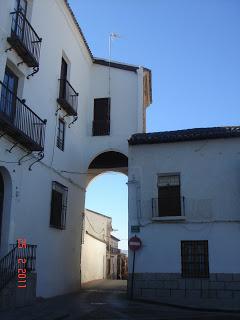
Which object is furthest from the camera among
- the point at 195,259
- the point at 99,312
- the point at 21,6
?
the point at 195,259

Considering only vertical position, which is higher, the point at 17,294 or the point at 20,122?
the point at 20,122

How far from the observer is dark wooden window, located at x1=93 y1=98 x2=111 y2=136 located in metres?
20.1

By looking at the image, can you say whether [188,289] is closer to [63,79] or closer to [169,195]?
[169,195]

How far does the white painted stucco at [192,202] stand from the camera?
49.8 ft

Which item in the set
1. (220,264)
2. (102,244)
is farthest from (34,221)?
(102,244)

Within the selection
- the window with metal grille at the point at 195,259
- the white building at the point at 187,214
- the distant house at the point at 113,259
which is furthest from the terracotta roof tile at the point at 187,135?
the distant house at the point at 113,259

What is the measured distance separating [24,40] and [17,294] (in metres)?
7.22

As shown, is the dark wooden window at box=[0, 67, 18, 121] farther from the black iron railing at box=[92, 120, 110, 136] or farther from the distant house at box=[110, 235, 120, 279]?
the distant house at box=[110, 235, 120, 279]

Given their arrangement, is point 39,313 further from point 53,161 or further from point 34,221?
point 53,161

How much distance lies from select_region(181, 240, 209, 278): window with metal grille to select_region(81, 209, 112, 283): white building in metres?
6.79

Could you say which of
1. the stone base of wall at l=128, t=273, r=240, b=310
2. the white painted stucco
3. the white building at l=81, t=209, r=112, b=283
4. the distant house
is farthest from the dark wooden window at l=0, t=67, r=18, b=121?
the distant house

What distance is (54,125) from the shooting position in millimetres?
16359

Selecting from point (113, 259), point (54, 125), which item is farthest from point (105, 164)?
point (113, 259)

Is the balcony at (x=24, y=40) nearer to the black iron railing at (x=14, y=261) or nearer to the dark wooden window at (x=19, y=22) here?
the dark wooden window at (x=19, y=22)
